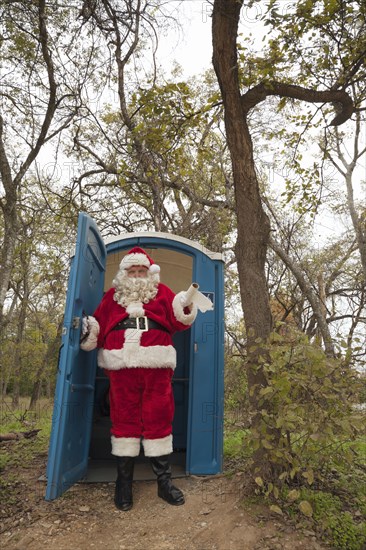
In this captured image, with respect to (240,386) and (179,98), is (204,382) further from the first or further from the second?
(179,98)

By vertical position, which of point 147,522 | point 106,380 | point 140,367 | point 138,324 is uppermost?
point 138,324

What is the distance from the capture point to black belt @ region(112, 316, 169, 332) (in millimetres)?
3375

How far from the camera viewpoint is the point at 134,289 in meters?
3.54

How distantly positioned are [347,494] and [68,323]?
248cm

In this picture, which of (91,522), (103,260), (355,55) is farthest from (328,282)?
(91,522)

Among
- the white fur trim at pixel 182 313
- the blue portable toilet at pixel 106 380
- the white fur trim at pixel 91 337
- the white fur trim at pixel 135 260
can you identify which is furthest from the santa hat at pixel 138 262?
the white fur trim at pixel 91 337

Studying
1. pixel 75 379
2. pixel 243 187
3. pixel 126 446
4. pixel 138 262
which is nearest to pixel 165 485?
pixel 126 446

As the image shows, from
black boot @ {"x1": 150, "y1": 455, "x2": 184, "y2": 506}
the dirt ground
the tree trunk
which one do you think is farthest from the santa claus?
the tree trunk

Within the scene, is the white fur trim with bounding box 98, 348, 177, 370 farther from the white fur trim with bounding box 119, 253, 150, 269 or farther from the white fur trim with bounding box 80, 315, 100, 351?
the white fur trim with bounding box 119, 253, 150, 269

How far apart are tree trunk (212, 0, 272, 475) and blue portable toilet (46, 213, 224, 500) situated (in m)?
0.59

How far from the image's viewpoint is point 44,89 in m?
6.70

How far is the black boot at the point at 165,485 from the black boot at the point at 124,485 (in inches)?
8.0

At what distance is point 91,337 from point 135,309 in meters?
0.45

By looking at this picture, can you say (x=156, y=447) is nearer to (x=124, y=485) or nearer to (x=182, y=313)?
(x=124, y=485)
